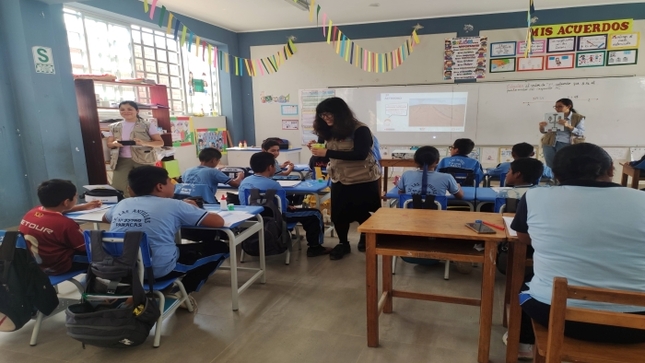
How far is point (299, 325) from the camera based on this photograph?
2.29 meters

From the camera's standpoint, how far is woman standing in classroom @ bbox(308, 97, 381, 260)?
A: 2.96 m

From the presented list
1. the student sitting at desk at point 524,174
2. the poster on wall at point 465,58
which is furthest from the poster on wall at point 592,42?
the student sitting at desk at point 524,174

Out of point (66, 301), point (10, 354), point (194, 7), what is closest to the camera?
point (10, 354)

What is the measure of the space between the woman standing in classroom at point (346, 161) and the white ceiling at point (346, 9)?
3.38 m

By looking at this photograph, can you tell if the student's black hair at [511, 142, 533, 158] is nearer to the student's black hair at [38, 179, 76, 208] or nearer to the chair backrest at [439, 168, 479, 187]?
the chair backrest at [439, 168, 479, 187]

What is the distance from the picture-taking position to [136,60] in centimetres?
575

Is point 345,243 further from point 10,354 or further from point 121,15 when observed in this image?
point 121,15

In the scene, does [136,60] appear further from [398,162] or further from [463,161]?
[463,161]

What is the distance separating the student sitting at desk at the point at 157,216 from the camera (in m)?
2.03

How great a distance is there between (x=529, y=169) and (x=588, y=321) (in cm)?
187

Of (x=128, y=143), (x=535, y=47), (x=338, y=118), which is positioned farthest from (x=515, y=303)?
(x=535, y=47)

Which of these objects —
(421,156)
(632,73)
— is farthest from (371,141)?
(632,73)

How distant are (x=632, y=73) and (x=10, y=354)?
8012 mm

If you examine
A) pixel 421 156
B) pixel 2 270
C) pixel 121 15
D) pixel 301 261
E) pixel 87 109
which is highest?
pixel 121 15
